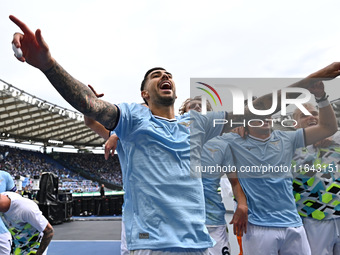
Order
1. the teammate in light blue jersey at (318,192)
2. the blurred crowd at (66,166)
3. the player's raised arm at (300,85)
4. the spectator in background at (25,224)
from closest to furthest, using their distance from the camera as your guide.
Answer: the player's raised arm at (300,85), the teammate in light blue jersey at (318,192), the spectator in background at (25,224), the blurred crowd at (66,166)

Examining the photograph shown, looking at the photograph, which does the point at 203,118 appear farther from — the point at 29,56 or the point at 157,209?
the point at 29,56

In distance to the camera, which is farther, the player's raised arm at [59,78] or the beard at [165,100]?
the beard at [165,100]

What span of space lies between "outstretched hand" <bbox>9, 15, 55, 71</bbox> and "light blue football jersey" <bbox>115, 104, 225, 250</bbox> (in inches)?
21.9

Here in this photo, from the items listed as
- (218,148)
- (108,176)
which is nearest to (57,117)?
(108,176)

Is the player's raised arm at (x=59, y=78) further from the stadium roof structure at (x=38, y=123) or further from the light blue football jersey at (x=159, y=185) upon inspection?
the stadium roof structure at (x=38, y=123)

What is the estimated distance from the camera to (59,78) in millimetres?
1588

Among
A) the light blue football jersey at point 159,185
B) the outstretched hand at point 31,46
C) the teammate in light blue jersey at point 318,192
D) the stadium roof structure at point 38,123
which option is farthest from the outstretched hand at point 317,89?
the stadium roof structure at point 38,123

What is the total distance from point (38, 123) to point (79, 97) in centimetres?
3301

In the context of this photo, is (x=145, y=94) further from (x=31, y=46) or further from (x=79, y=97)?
(x=31, y=46)

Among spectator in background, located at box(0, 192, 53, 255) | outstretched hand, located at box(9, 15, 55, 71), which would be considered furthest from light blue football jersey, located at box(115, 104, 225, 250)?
spectator in background, located at box(0, 192, 53, 255)

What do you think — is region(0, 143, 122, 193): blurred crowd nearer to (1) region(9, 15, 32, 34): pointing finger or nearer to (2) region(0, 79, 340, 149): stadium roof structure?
(2) region(0, 79, 340, 149): stadium roof structure

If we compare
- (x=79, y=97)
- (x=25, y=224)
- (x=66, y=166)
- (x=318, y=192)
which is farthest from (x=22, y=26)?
(x=66, y=166)

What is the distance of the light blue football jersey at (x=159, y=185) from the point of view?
1.81 metres

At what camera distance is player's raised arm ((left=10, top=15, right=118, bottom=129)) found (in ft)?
4.78
